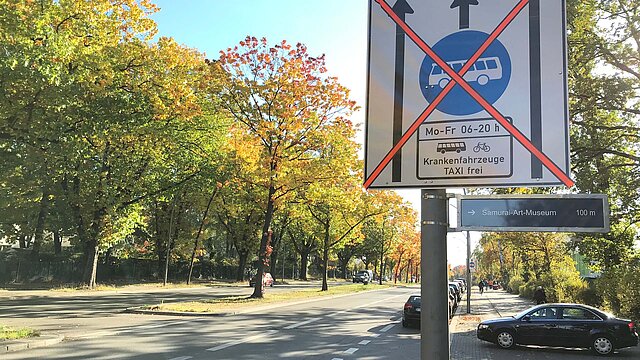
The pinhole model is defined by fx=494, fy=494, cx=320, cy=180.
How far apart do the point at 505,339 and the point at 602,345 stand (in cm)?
251

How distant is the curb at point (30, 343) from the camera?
10.9 meters

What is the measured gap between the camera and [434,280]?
2191mm

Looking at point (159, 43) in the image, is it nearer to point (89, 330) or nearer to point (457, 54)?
point (89, 330)

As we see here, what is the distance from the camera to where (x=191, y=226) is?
53.0m

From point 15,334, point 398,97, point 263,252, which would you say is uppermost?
point 398,97

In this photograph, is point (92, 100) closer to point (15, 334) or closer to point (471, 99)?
point (15, 334)

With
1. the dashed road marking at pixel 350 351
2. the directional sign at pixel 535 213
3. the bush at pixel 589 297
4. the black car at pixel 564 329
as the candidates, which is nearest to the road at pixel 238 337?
the dashed road marking at pixel 350 351

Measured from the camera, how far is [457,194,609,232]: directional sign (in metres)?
2.04

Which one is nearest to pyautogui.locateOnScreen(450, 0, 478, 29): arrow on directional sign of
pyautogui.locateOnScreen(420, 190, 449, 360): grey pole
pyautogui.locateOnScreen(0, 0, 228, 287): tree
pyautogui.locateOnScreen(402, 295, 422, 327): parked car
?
pyautogui.locateOnScreen(420, 190, 449, 360): grey pole

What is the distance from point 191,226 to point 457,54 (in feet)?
174

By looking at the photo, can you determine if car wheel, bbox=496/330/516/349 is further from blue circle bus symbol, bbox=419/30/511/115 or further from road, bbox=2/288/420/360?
blue circle bus symbol, bbox=419/30/511/115

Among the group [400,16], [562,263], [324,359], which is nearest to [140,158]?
[324,359]

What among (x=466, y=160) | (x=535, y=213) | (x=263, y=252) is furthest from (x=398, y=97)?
(x=263, y=252)

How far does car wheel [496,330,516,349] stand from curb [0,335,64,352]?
476 inches
